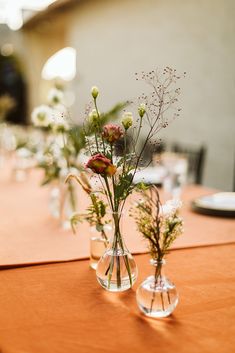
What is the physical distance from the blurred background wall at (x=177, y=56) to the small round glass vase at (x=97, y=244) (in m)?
3.02

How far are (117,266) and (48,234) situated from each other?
649 millimetres

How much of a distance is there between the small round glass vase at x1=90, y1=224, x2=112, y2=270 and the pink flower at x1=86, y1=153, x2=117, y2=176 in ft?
1.00

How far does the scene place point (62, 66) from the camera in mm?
6727

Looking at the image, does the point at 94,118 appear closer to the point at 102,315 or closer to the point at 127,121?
the point at 127,121

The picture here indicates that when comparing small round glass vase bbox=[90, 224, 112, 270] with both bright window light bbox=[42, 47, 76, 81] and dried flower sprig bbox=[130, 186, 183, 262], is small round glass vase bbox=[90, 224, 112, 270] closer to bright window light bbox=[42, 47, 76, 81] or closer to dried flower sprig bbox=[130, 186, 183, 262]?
dried flower sprig bbox=[130, 186, 183, 262]

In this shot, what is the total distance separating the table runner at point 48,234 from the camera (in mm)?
1530

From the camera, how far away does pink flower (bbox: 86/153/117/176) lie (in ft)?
3.59

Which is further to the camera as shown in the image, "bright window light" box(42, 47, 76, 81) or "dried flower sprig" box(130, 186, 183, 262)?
"bright window light" box(42, 47, 76, 81)

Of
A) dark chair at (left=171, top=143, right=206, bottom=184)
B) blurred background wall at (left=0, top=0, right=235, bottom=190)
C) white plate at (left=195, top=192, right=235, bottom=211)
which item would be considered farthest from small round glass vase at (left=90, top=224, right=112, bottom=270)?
blurred background wall at (left=0, top=0, right=235, bottom=190)

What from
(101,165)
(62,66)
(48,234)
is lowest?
(48,234)

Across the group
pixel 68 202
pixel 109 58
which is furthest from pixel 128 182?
pixel 109 58

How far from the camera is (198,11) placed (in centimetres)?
454

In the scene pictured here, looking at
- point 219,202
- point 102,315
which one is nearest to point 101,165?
point 102,315

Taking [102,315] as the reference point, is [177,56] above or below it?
above
